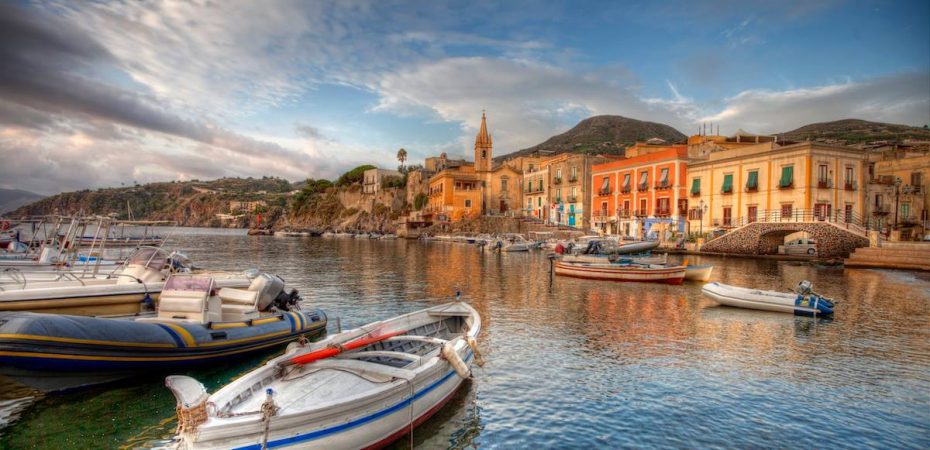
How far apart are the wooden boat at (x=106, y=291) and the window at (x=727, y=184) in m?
45.2

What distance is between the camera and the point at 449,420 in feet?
28.7

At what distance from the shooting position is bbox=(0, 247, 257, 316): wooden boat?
1162cm

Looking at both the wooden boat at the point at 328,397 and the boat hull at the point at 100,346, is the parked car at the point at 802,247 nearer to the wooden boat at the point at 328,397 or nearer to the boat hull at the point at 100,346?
the wooden boat at the point at 328,397

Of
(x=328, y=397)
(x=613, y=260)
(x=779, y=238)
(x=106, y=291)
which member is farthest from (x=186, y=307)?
(x=779, y=238)

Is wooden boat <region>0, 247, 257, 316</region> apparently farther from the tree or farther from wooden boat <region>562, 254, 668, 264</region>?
the tree

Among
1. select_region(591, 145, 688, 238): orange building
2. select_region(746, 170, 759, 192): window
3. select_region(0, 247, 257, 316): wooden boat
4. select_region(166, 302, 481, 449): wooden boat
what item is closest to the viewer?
select_region(166, 302, 481, 449): wooden boat

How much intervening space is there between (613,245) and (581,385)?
101 feet

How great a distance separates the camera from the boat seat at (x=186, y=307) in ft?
37.0

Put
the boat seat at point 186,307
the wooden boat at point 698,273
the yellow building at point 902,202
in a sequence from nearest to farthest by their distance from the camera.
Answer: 1. the boat seat at point 186,307
2. the wooden boat at point 698,273
3. the yellow building at point 902,202

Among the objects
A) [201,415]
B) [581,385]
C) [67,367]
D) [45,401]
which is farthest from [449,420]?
[45,401]

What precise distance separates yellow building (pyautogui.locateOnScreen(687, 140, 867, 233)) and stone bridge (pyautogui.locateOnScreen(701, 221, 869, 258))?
1189mm

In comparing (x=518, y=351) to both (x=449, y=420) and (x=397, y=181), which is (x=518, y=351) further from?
(x=397, y=181)

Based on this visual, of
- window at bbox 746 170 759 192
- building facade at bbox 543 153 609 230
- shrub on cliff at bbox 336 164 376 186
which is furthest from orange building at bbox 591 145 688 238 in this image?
shrub on cliff at bbox 336 164 376 186

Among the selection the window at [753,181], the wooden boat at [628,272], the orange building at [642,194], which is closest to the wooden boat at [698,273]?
the wooden boat at [628,272]
